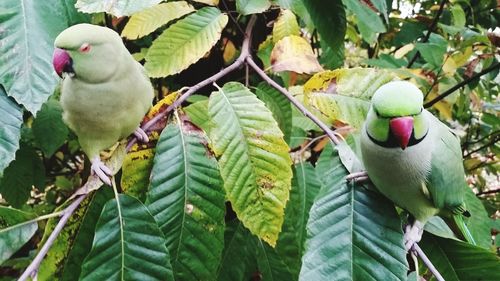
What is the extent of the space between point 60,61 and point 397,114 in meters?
0.43

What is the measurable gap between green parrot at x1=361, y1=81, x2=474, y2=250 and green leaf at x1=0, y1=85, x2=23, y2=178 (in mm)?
471

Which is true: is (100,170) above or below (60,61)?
below

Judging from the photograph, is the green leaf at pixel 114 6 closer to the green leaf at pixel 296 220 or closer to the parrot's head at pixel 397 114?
the parrot's head at pixel 397 114

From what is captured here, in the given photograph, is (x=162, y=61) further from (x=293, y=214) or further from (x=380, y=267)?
(x=380, y=267)

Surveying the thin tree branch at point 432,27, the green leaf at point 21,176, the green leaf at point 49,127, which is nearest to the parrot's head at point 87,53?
the green leaf at point 49,127

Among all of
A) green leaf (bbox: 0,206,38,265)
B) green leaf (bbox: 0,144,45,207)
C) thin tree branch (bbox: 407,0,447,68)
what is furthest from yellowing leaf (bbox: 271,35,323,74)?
thin tree branch (bbox: 407,0,447,68)

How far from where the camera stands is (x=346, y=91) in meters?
0.84

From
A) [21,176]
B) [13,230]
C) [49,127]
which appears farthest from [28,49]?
[21,176]

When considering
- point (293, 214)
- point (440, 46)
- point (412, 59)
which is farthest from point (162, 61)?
point (412, 59)

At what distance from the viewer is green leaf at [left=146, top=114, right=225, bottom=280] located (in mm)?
708

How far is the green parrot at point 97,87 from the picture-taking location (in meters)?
0.66

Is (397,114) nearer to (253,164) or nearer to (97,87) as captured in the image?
(253,164)

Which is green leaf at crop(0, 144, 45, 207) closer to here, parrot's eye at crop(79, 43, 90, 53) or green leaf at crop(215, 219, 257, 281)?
green leaf at crop(215, 219, 257, 281)

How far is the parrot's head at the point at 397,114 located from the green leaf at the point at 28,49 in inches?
17.6
